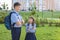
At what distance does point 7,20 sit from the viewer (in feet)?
19.9

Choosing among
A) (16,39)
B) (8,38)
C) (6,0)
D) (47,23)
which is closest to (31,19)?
(16,39)

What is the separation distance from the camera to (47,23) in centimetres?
1617

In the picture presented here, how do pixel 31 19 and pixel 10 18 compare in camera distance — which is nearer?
pixel 10 18

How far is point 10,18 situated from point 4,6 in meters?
14.2

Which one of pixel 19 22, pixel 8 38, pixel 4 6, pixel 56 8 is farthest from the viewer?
pixel 56 8

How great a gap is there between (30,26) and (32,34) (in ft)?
0.72

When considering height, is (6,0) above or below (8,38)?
above

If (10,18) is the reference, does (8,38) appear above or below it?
below

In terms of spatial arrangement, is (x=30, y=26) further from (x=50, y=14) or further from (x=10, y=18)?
(x=50, y=14)

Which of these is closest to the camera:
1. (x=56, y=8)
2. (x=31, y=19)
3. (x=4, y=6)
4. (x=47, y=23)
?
(x=31, y=19)

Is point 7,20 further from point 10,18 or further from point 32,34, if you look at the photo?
point 32,34

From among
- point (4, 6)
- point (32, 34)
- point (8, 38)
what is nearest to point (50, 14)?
point (4, 6)

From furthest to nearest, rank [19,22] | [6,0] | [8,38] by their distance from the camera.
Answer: [6,0] → [8,38] → [19,22]

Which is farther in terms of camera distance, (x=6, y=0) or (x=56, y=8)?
(x=56, y=8)
